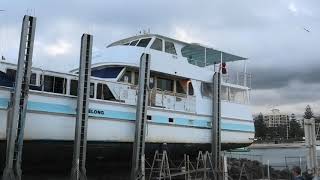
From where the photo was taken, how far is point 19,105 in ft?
49.1

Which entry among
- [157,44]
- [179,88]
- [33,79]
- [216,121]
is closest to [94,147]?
[33,79]

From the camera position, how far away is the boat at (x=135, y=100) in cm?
1667

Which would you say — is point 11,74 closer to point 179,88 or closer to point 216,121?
point 179,88

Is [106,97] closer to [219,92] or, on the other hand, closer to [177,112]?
[177,112]

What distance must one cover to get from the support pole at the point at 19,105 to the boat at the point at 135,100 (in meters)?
0.99

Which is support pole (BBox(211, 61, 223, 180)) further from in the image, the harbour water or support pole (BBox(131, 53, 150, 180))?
support pole (BBox(131, 53, 150, 180))

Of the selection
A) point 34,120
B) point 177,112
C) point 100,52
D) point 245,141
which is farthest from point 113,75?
point 245,141

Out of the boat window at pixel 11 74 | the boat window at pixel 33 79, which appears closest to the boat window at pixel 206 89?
the boat window at pixel 33 79

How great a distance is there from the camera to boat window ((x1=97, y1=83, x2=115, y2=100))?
18398mm

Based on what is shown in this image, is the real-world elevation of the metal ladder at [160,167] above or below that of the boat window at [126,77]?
below

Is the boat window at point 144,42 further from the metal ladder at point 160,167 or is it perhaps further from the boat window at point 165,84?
the metal ladder at point 160,167

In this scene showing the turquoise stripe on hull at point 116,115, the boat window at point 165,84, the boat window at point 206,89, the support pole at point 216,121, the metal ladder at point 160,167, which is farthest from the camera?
the boat window at point 206,89

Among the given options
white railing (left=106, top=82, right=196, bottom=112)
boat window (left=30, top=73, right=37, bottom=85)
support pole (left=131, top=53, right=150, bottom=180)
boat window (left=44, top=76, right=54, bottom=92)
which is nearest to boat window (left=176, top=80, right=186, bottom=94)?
white railing (left=106, top=82, right=196, bottom=112)

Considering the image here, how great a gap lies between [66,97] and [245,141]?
447 inches
